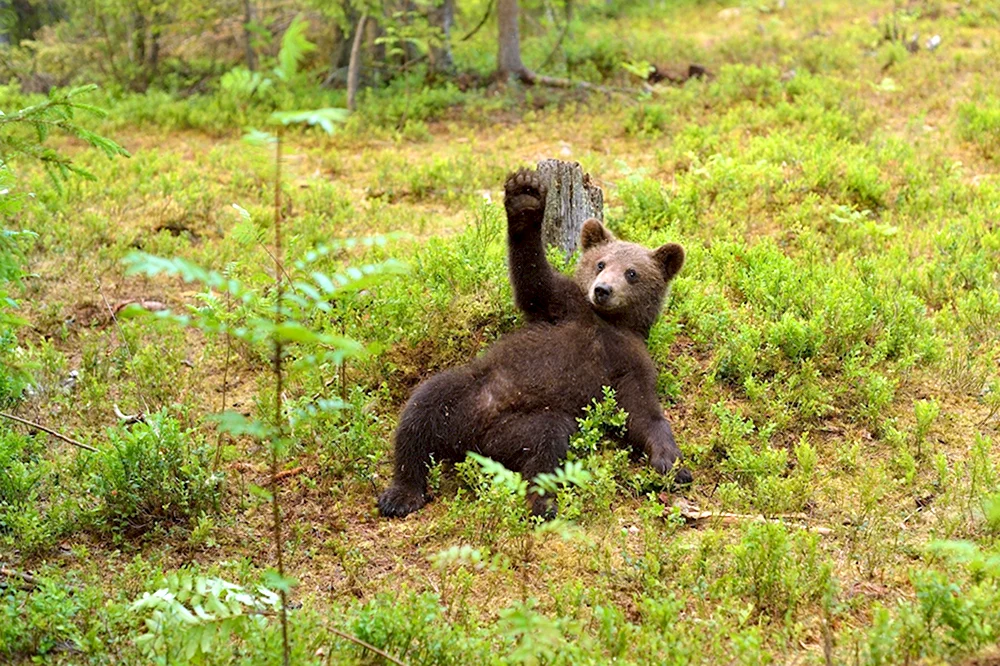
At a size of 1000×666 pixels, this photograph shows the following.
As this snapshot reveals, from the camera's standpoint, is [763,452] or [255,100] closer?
[763,452]

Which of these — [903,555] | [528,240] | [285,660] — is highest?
[528,240]

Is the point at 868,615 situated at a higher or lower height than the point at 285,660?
lower

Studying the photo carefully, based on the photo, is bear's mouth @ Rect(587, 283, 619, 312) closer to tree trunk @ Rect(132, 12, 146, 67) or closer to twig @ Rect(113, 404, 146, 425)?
twig @ Rect(113, 404, 146, 425)

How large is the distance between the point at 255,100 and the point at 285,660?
40.3 feet

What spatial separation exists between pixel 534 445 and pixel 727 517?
1.19m

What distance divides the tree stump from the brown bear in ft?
4.27

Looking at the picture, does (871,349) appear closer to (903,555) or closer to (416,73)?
(903,555)

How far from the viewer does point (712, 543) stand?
4.87 metres

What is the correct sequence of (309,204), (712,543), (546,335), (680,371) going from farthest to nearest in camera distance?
(309,204), (680,371), (546,335), (712,543)

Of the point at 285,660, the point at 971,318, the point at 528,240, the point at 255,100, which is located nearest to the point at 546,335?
the point at 528,240

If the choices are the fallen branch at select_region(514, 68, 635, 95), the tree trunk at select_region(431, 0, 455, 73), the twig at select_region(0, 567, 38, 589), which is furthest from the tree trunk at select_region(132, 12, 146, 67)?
the twig at select_region(0, 567, 38, 589)

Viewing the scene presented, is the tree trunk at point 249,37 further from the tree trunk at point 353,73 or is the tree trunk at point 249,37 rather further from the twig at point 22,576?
the twig at point 22,576

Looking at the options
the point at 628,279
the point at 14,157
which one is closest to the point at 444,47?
the point at 628,279

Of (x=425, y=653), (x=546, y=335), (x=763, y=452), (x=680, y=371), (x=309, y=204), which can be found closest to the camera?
(x=425, y=653)
